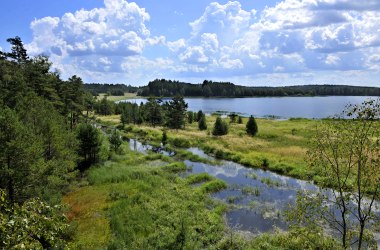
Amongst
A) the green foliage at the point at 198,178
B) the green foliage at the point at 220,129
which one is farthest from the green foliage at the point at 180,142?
the green foliage at the point at 198,178

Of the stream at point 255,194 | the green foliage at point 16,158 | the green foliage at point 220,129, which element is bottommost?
the stream at point 255,194

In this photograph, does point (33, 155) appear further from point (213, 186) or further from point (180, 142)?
point (180, 142)

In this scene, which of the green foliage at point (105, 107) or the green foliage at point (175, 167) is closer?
the green foliage at point (175, 167)

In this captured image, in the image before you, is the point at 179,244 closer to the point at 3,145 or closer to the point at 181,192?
the point at 181,192

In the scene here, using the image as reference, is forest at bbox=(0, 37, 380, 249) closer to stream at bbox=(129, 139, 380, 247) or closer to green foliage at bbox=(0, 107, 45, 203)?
A: green foliage at bbox=(0, 107, 45, 203)

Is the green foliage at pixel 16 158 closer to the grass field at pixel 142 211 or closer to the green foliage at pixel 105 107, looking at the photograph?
the grass field at pixel 142 211

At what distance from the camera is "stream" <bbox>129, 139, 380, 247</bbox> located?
95.3 feet

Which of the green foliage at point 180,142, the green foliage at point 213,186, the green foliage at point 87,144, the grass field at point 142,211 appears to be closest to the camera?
the grass field at point 142,211

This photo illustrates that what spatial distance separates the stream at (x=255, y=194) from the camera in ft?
95.3

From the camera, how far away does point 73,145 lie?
4481cm

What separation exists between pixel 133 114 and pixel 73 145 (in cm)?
6945

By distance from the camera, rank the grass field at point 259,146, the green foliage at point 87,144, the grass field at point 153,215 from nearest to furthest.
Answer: the grass field at point 153,215
the green foliage at point 87,144
the grass field at point 259,146

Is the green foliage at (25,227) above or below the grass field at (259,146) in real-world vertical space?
above

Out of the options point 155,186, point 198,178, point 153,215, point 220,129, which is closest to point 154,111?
point 220,129
